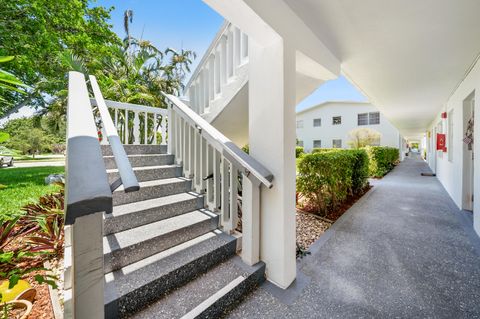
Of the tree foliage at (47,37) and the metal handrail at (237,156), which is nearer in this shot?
the metal handrail at (237,156)

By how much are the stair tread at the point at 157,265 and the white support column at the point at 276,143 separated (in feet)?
1.73

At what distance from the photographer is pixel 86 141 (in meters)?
1.07

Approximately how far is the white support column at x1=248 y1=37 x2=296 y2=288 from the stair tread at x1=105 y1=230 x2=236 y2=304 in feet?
1.73

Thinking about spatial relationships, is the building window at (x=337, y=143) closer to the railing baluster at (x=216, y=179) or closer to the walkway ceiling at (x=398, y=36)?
the walkway ceiling at (x=398, y=36)

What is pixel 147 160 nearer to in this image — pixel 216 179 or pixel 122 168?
pixel 216 179

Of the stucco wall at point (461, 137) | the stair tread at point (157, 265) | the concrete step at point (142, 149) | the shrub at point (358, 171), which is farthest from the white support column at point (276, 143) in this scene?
the shrub at point (358, 171)

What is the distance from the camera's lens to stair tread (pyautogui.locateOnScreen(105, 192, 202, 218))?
2.04 meters

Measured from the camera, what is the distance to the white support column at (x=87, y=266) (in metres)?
0.92

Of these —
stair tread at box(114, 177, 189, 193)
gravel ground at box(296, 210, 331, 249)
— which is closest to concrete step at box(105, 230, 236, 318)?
stair tread at box(114, 177, 189, 193)

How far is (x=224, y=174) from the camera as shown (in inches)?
91.1

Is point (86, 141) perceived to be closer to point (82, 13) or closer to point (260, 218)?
point (260, 218)

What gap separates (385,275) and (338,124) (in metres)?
20.1

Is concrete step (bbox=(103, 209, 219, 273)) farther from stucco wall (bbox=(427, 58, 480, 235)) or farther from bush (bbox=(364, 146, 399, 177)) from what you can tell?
bush (bbox=(364, 146, 399, 177))

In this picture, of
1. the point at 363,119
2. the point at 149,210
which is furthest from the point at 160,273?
the point at 363,119
